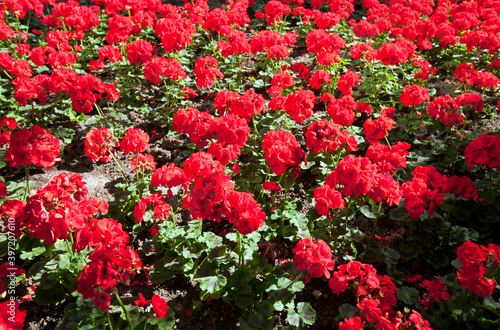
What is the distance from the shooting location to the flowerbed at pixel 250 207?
207 centimetres

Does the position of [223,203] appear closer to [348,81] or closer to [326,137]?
[326,137]

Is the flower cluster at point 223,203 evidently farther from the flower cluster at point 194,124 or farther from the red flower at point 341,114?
the red flower at point 341,114

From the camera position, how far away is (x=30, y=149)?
2525mm

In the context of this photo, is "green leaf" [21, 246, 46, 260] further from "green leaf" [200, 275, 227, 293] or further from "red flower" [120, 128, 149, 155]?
"green leaf" [200, 275, 227, 293]

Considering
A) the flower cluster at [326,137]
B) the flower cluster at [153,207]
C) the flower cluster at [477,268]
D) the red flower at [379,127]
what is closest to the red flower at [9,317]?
the flower cluster at [153,207]

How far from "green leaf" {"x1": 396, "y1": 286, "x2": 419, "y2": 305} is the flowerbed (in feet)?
0.04

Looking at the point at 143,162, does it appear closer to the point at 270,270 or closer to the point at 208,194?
the point at 208,194

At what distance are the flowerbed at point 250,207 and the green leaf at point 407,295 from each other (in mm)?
11

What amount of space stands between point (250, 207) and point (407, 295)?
149 centimetres

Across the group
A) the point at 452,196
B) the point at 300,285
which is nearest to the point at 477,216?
the point at 452,196

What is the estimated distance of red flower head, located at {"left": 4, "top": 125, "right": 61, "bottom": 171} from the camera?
252 cm

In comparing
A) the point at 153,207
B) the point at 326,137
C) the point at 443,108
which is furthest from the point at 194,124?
the point at 443,108

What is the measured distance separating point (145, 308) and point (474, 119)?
4781mm

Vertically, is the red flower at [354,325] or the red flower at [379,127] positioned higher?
the red flower at [379,127]
